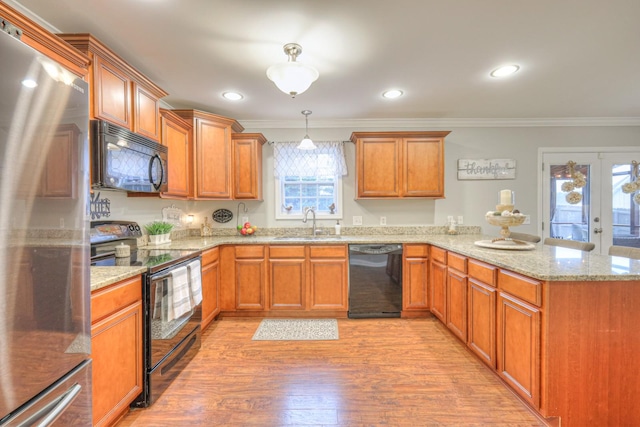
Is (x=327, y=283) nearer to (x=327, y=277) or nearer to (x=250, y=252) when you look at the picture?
(x=327, y=277)

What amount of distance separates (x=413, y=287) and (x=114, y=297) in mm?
2729

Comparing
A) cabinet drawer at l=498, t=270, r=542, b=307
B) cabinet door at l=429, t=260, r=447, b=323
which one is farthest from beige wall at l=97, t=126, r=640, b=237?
cabinet drawer at l=498, t=270, r=542, b=307

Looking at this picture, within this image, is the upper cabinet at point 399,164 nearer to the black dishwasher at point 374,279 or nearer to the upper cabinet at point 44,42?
the black dishwasher at point 374,279

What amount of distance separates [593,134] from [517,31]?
3005 mm

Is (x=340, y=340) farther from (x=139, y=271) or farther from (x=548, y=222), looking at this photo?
(x=548, y=222)

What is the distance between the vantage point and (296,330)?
9.16 ft

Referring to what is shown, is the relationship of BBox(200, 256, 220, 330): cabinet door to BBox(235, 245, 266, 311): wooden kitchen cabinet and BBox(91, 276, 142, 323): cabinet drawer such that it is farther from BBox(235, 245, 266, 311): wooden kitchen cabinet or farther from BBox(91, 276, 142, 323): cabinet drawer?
BBox(91, 276, 142, 323): cabinet drawer

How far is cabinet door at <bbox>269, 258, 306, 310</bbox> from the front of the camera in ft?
10.2

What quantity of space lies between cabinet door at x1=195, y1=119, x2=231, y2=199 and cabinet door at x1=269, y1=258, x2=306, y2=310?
1.06 m

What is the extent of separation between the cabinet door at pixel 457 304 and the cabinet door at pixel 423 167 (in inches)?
45.6

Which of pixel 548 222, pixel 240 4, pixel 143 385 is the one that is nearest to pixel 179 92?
pixel 240 4

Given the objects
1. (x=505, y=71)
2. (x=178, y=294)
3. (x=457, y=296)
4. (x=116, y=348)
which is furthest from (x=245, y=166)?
(x=505, y=71)

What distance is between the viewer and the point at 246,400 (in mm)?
1790

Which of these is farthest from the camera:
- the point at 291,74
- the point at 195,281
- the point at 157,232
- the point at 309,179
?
the point at 309,179
